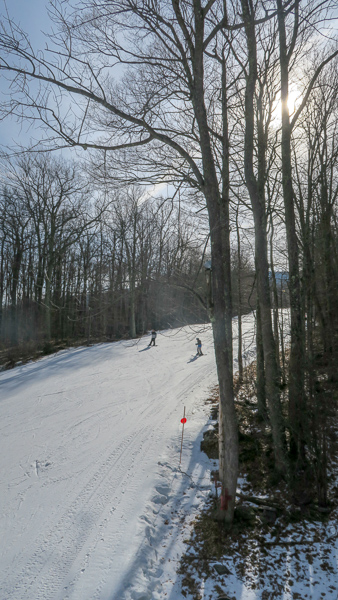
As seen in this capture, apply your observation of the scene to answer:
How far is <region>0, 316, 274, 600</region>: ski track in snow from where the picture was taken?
415cm

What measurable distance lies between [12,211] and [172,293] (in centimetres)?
2519

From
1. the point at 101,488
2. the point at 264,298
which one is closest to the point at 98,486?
the point at 101,488

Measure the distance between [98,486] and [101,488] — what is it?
4.0 inches

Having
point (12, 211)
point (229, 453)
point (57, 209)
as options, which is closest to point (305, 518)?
point (229, 453)

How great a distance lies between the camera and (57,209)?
23.2 meters

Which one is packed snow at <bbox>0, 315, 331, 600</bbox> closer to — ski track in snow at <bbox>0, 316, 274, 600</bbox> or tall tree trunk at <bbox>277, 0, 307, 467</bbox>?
ski track in snow at <bbox>0, 316, 274, 600</bbox>

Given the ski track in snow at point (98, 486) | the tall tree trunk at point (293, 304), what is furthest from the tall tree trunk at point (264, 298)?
the ski track in snow at point (98, 486)

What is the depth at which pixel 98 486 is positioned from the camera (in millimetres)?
6113

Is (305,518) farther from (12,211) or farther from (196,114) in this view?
(12,211)

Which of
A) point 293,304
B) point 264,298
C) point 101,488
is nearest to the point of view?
point 101,488

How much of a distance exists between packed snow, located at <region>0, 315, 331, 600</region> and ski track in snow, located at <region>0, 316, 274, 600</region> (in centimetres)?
2

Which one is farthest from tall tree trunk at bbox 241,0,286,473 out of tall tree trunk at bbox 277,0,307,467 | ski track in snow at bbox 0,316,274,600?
ski track in snow at bbox 0,316,274,600

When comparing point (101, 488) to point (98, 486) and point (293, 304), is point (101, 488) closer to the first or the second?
point (98, 486)

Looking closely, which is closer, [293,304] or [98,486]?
[98,486]
